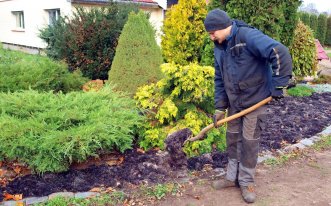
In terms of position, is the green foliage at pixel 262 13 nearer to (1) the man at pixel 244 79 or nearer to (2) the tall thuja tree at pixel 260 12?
(2) the tall thuja tree at pixel 260 12

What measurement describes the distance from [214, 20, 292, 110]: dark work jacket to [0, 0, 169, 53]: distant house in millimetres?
8656

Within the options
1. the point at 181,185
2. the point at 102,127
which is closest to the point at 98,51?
the point at 102,127

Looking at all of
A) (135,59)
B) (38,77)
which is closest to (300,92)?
(135,59)

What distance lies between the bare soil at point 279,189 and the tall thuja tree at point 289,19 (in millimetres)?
3662

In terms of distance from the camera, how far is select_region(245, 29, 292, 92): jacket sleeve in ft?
9.82

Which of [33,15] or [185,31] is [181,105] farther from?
[33,15]

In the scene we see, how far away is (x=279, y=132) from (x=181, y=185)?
226 cm

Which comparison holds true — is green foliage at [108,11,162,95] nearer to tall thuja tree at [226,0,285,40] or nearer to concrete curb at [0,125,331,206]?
tall thuja tree at [226,0,285,40]

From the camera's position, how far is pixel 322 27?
2792 centimetres

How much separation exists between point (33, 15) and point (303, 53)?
1231 cm

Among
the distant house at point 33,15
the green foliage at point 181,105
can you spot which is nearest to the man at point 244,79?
the green foliage at point 181,105

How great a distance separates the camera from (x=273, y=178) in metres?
3.99

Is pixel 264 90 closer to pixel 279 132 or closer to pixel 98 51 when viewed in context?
pixel 279 132

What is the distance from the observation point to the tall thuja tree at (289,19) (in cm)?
702
